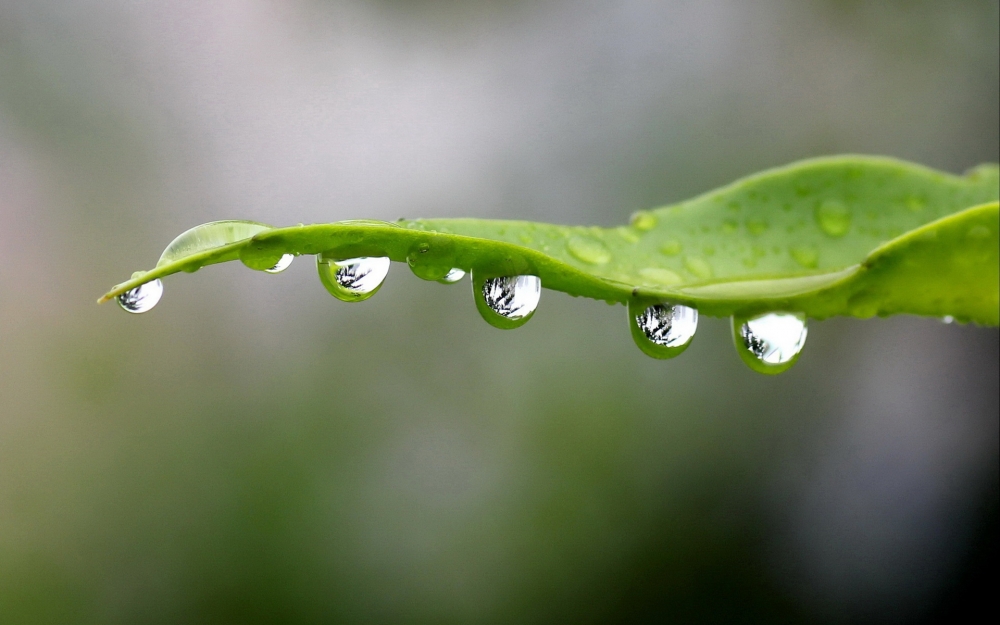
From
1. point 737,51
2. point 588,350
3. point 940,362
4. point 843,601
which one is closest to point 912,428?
point 940,362

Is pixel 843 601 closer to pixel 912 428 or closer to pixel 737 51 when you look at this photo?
pixel 912 428

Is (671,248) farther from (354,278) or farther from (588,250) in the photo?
(354,278)

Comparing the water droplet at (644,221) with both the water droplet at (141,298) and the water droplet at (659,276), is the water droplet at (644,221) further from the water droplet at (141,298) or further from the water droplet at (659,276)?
the water droplet at (141,298)

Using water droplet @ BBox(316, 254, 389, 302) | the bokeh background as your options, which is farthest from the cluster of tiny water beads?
the bokeh background

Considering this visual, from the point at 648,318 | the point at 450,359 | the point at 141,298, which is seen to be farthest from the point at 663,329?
the point at 450,359

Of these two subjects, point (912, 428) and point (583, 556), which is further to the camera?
point (912, 428)

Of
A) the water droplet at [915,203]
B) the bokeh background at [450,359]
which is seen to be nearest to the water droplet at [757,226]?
the water droplet at [915,203]

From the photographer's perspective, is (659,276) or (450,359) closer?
(659,276)
